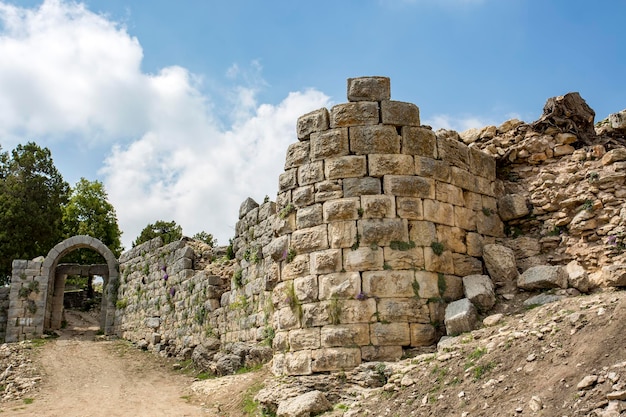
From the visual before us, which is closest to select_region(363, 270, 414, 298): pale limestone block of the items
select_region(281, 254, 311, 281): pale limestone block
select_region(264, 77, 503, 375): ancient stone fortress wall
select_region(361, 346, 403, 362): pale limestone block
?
select_region(264, 77, 503, 375): ancient stone fortress wall

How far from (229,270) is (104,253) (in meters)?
9.60

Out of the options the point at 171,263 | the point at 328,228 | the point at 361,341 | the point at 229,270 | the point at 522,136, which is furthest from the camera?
the point at 171,263

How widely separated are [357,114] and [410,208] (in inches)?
62.0

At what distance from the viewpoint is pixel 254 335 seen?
520 inches

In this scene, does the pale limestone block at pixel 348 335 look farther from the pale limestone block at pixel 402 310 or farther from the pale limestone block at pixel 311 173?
the pale limestone block at pixel 311 173

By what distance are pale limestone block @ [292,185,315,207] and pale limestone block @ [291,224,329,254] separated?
402mm

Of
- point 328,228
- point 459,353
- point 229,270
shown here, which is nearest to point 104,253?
point 229,270

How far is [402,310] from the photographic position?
8648 millimetres

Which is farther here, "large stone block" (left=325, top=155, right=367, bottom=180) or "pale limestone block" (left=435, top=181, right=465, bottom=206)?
"pale limestone block" (left=435, top=181, right=465, bottom=206)

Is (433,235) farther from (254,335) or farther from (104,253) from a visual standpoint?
(104,253)

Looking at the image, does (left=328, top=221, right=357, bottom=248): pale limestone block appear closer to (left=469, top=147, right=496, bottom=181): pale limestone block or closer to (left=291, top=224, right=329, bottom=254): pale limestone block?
(left=291, top=224, right=329, bottom=254): pale limestone block

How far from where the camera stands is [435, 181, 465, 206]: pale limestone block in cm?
947

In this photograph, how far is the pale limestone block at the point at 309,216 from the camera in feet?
30.5

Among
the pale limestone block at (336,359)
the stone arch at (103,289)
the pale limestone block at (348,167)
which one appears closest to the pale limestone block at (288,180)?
the pale limestone block at (348,167)
